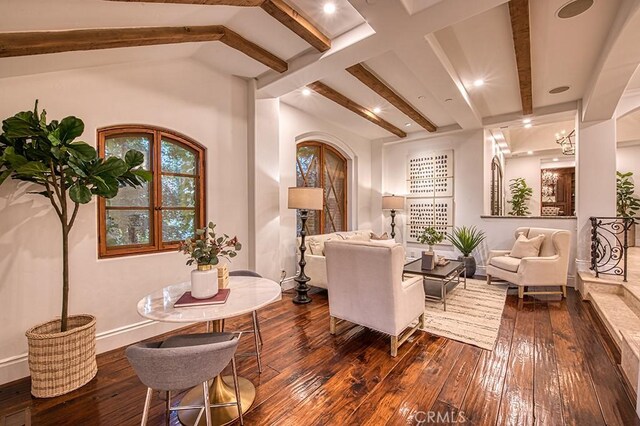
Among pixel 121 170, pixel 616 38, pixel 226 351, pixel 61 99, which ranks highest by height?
pixel 616 38

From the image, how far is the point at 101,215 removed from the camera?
2.52 m

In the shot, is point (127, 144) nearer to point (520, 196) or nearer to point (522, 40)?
point (522, 40)

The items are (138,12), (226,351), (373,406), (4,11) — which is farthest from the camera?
(138,12)

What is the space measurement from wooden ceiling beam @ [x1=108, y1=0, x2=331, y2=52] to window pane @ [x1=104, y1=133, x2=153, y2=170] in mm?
1275

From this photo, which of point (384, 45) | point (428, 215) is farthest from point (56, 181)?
point (428, 215)

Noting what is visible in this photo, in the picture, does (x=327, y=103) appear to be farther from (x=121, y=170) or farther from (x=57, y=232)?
(x=57, y=232)

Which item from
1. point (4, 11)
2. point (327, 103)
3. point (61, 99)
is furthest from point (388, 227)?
point (4, 11)

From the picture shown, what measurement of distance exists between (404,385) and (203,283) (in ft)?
5.24

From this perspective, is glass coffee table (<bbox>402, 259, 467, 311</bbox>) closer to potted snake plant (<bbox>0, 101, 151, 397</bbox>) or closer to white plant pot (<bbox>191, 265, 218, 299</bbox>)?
white plant pot (<bbox>191, 265, 218, 299</bbox>)

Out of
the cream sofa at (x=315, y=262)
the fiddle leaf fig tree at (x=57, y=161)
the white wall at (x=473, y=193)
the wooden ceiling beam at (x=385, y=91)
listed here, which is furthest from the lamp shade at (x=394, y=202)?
the fiddle leaf fig tree at (x=57, y=161)

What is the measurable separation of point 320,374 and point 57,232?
242 centimetres

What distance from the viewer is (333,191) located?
5.65 metres

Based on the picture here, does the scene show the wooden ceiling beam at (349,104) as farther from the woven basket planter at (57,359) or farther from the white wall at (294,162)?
A: the woven basket planter at (57,359)

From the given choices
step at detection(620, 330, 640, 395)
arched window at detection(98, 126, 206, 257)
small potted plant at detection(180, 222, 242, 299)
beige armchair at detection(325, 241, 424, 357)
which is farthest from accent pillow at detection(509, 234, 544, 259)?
Result: arched window at detection(98, 126, 206, 257)
